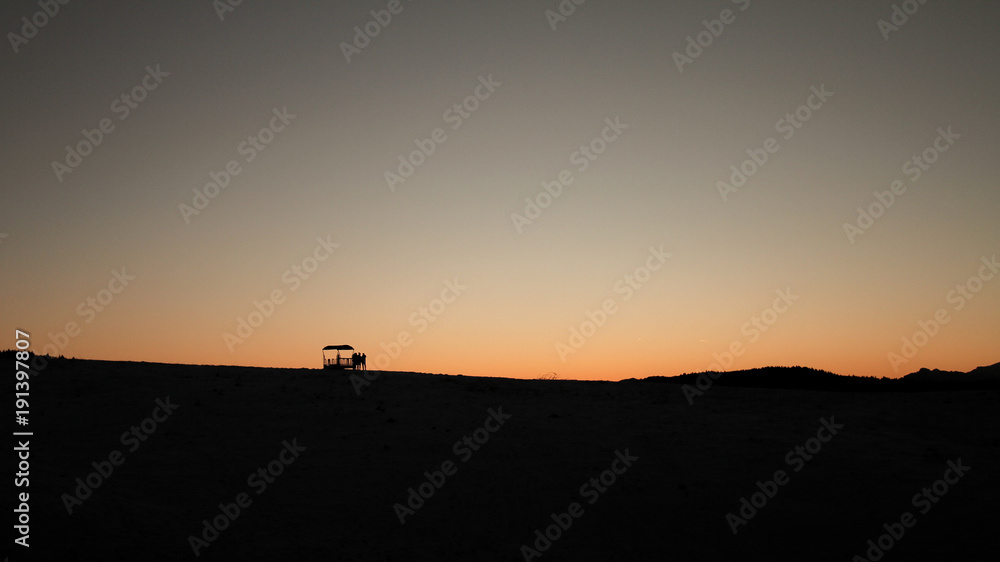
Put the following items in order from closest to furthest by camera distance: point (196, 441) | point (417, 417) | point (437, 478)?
point (437, 478) < point (196, 441) < point (417, 417)

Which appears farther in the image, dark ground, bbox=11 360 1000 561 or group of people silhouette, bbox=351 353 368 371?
group of people silhouette, bbox=351 353 368 371

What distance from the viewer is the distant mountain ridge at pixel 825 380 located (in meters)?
31.2

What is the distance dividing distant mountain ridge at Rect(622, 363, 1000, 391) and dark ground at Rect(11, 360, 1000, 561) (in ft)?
17.2

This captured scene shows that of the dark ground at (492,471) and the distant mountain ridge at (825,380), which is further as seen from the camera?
the distant mountain ridge at (825,380)

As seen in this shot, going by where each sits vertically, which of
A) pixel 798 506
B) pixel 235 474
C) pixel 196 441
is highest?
pixel 196 441

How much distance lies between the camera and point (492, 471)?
1872cm

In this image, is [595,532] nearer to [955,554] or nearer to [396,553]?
[396,553]

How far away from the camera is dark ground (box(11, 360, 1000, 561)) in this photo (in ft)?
48.8

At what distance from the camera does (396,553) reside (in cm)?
1438

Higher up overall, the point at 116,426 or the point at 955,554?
the point at 116,426

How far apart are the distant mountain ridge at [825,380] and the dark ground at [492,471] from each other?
17.2 feet

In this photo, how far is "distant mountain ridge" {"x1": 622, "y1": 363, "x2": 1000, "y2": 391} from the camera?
102 ft

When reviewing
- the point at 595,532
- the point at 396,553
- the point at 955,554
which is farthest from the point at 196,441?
the point at 955,554

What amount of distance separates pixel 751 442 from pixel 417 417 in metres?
11.2
